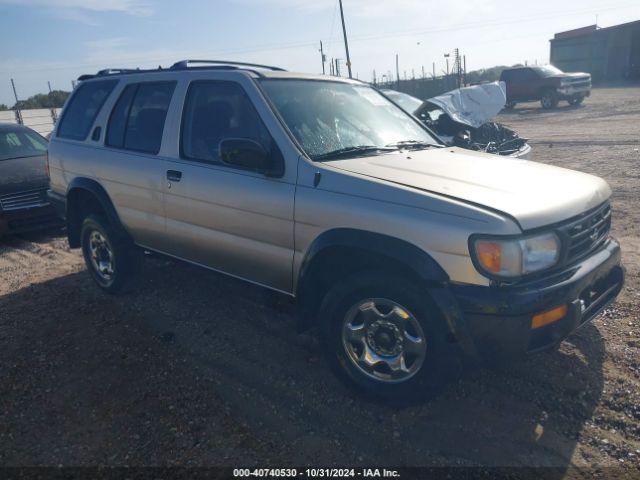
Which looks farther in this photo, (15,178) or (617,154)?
(617,154)

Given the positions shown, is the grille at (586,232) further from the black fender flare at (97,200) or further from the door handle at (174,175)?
the black fender flare at (97,200)

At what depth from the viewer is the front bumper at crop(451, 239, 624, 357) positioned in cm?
256

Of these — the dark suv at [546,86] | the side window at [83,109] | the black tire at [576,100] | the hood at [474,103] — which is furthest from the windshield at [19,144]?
the black tire at [576,100]

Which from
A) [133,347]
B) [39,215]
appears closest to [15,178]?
[39,215]

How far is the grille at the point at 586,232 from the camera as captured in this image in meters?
2.84

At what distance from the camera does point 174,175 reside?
156 inches

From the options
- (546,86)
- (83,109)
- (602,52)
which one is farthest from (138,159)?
(602,52)

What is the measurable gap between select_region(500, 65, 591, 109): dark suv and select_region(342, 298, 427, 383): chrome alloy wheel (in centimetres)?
2304

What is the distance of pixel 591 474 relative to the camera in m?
2.50

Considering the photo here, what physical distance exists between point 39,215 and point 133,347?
4.13 m

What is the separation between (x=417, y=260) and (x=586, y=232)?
1.09 metres

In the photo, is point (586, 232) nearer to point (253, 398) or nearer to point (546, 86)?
point (253, 398)

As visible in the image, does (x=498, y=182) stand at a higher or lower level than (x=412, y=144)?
lower

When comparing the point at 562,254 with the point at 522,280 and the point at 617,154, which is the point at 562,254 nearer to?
the point at 522,280
